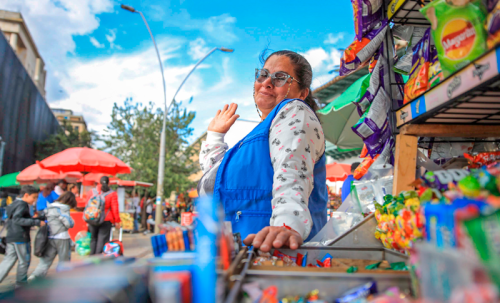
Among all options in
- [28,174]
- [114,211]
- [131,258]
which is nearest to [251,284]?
[131,258]

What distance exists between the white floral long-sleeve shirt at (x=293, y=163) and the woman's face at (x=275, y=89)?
44 cm

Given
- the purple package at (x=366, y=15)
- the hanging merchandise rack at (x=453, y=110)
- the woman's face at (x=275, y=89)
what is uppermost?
the purple package at (x=366, y=15)

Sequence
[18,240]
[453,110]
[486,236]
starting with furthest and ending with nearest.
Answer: [18,240] → [453,110] → [486,236]

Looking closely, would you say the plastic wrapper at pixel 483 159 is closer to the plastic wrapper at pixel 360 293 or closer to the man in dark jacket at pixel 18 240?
the plastic wrapper at pixel 360 293

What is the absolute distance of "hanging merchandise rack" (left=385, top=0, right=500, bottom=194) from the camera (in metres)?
0.83

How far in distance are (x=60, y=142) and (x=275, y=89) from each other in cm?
2867

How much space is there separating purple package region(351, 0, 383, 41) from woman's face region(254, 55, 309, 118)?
470 millimetres

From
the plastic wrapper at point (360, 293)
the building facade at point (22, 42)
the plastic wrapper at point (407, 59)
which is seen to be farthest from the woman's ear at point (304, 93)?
the building facade at point (22, 42)

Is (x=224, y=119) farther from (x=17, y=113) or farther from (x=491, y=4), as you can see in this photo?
(x=17, y=113)

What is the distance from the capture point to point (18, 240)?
528 centimetres

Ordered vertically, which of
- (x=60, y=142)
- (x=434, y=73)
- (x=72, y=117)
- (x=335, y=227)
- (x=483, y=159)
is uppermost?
(x=72, y=117)

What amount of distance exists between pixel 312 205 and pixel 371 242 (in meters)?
0.48

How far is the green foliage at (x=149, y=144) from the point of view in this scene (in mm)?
18797

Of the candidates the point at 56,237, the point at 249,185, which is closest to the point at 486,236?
the point at 249,185
